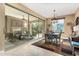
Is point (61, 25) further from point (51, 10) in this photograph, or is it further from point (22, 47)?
point (22, 47)

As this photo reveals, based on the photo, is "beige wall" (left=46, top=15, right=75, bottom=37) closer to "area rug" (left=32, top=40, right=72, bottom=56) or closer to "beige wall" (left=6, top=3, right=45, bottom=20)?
"area rug" (left=32, top=40, right=72, bottom=56)

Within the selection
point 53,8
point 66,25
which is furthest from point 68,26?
point 53,8

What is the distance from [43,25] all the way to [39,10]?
1.51ft

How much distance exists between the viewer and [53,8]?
2748mm

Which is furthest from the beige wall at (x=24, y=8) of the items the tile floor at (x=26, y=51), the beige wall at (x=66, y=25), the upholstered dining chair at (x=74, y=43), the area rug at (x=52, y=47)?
the upholstered dining chair at (x=74, y=43)

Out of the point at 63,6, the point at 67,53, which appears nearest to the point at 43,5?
the point at 63,6

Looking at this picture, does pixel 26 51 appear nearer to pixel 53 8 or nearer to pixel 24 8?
pixel 24 8

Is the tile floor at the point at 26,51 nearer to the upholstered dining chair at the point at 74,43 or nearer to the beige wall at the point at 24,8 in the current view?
the upholstered dining chair at the point at 74,43

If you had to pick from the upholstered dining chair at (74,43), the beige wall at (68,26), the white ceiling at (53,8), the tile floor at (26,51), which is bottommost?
the tile floor at (26,51)

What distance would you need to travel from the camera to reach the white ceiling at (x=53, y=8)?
2686mm

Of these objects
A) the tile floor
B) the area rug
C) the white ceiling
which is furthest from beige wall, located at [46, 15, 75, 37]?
the tile floor

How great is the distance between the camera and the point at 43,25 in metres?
3.03

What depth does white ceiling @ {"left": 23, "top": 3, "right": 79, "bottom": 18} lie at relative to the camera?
2.69m

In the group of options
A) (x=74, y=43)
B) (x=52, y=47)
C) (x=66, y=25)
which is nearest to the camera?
(x=74, y=43)
